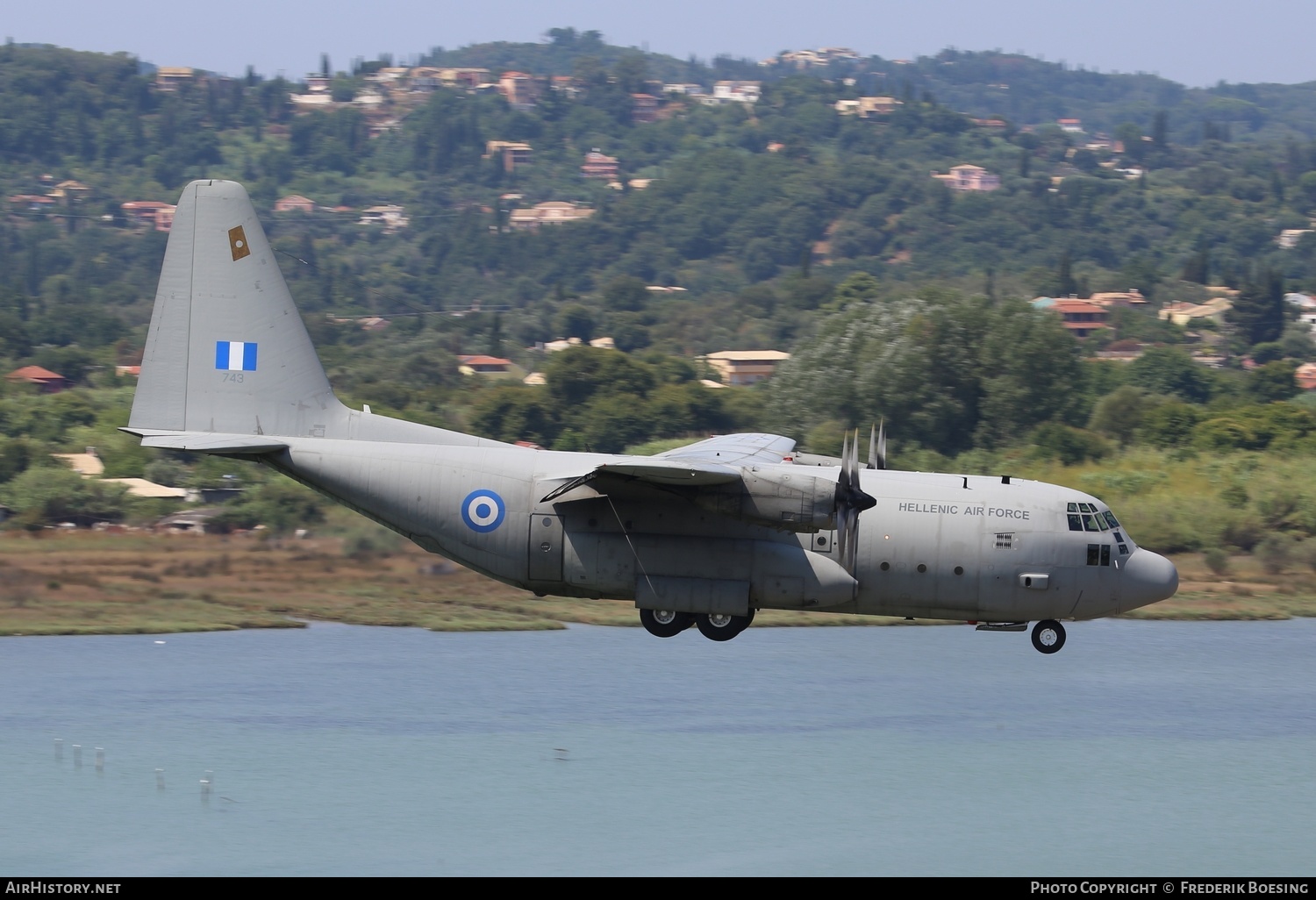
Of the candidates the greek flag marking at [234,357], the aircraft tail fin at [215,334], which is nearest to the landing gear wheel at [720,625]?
the aircraft tail fin at [215,334]

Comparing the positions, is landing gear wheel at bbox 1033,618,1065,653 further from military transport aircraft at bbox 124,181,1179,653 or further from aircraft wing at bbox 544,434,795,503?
aircraft wing at bbox 544,434,795,503

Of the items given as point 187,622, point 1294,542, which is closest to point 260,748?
point 187,622

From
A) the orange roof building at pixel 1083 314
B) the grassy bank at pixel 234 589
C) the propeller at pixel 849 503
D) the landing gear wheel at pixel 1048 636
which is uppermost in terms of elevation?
the propeller at pixel 849 503

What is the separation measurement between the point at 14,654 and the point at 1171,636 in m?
41.5

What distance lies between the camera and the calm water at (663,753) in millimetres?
40406

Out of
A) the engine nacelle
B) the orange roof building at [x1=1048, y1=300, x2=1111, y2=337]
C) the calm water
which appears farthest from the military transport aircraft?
the orange roof building at [x1=1048, y1=300, x2=1111, y2=337]

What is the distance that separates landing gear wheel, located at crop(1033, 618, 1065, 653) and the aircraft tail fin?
1556cm

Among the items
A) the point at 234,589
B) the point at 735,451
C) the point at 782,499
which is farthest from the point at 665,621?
the point at 234,589

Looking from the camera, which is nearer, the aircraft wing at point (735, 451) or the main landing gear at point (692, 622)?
the aircraft wing at point (735, 451)

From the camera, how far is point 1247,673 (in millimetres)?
58156

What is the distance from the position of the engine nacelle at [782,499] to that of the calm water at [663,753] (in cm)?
1244

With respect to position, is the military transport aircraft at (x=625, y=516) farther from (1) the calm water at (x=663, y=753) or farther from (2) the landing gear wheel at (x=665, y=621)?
(1) the calm water at (x=663, y=753)

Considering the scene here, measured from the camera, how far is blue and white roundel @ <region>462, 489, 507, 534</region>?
3162cm

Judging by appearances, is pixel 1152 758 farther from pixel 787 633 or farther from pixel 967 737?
pixel 787 633
